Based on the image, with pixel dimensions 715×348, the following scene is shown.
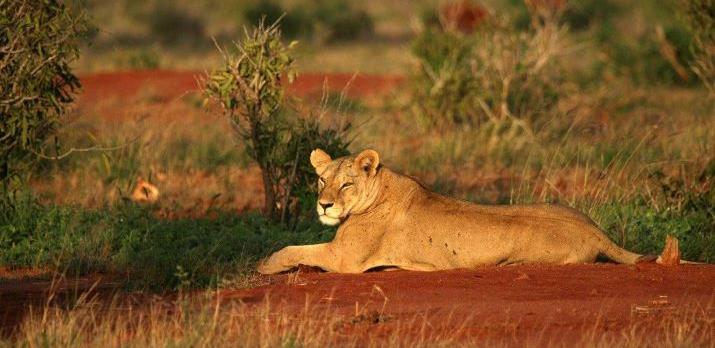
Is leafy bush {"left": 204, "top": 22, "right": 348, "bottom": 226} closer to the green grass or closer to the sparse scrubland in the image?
the sparse scrubland

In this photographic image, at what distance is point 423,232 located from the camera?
8.98 metres

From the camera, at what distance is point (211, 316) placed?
7.13 m

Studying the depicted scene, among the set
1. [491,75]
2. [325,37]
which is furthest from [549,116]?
[325,37]

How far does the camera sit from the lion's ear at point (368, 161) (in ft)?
29.8

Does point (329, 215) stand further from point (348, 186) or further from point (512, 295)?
point (512, 295)

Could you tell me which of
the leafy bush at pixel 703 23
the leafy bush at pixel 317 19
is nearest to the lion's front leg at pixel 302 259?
the leafy bush at pixel 703 23

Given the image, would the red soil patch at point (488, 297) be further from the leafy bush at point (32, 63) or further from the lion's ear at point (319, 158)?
the leafy bush at point (32, 63)

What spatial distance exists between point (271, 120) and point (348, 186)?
313cm

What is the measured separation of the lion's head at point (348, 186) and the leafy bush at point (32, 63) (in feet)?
8.83

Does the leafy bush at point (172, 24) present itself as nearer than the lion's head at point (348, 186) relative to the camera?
No

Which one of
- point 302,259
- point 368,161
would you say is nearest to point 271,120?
point 368,161

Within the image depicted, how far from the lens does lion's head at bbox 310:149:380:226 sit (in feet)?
29.5

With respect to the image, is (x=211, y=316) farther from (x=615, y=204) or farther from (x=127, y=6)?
(x=127, y=6)

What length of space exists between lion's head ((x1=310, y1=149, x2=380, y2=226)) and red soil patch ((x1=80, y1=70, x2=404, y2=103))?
12.0 meters
